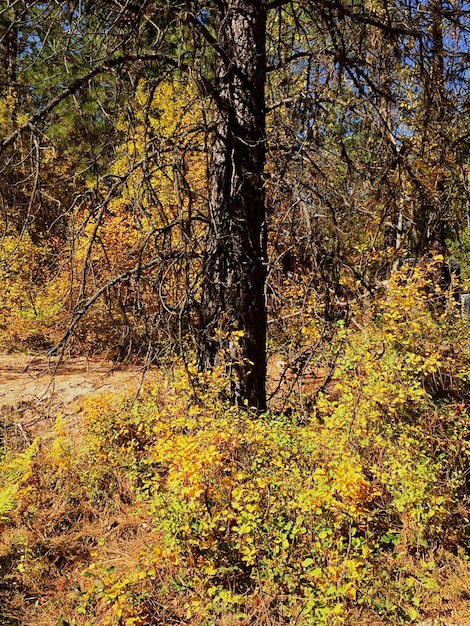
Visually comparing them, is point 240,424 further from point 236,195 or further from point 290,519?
point 236,195

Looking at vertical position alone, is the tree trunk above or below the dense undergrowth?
above

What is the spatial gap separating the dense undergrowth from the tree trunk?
14.2 inches

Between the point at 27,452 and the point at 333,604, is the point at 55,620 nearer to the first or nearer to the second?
the point at 27,452

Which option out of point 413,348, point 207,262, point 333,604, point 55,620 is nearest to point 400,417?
point 413,348

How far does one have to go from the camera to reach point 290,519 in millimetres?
3074

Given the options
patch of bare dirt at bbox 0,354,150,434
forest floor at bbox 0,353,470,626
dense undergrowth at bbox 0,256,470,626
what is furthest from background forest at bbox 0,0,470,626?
patch of bare dirt at bbox 0,354,150,434

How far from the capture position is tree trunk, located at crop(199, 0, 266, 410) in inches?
146

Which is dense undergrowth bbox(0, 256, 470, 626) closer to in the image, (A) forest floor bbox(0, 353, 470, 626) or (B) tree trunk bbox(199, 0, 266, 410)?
(B) tree trunk bbox(199, 0, 266, 410)

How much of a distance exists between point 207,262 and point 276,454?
1433 mm

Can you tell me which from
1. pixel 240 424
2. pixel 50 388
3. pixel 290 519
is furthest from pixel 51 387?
pixel 290 519

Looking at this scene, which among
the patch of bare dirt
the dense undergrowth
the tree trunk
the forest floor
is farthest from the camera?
the patch of bare dirt

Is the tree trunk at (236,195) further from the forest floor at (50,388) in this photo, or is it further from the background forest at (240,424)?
the forest floor at (50,388)

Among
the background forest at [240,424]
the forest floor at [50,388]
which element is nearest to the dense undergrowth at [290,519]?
the background forest at [240,424]

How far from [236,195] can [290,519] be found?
2.22 meters
